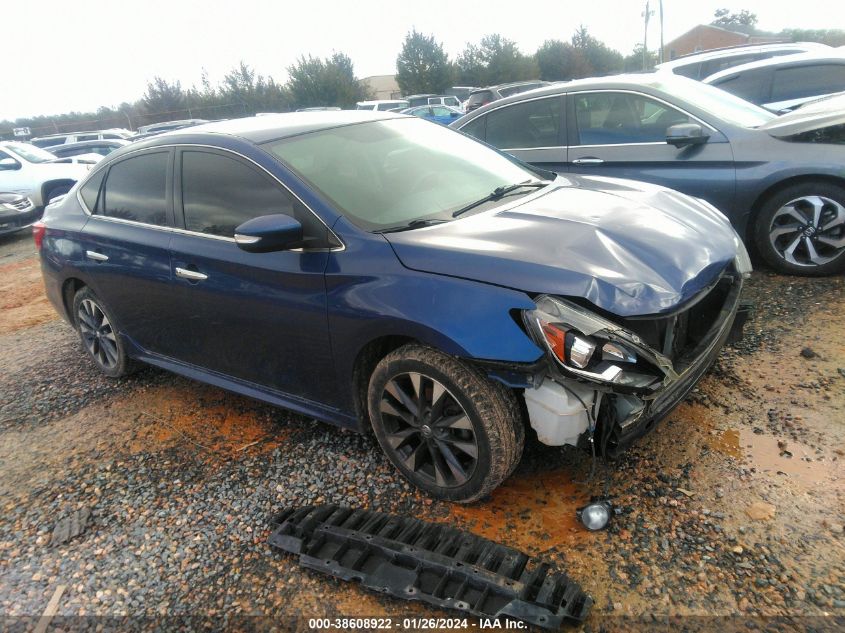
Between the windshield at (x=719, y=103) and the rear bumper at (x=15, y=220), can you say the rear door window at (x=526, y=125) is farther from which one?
the rear bumper at (x=15, y=220)

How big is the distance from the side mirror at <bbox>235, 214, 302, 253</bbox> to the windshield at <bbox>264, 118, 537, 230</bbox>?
Result: 0.26m

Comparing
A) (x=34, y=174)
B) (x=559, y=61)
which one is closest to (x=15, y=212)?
(x=34, y=174)

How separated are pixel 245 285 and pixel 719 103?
14.1 ft

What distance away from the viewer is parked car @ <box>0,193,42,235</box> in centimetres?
1011

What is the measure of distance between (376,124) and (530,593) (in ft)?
8.65

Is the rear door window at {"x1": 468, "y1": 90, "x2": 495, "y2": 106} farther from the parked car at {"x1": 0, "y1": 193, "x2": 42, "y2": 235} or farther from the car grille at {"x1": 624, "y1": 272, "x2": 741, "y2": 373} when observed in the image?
the car grille at {"x1": 624, "y1": 272, "x2": 741, "y2": 373}

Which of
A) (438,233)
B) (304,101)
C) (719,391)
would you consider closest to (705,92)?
(719,391)

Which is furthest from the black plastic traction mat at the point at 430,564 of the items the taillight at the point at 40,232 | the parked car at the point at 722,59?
the parked car at the point at 722,59

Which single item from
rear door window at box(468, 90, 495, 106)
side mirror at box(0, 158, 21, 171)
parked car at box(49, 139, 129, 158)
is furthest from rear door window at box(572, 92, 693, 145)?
parked car at box(49, 139, 129, 158)

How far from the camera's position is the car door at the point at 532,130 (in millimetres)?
5410

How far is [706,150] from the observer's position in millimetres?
4703

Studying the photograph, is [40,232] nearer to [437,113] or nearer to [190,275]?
[190,275]

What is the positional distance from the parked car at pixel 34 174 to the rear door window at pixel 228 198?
8.93 meters

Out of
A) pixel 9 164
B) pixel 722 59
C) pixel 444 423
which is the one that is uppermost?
pixel 722 59
